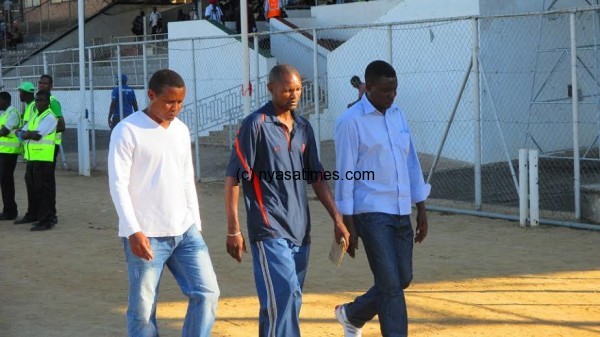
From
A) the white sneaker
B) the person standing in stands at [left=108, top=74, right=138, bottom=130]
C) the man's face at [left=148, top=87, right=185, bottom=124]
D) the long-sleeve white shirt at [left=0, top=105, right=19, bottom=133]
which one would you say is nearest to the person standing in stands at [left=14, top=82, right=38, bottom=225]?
the long-sleeve white shirt at [left=0, top=105, right=19, bottom=133]

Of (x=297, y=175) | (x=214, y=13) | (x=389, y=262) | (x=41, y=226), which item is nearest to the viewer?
(x=297, y=175)

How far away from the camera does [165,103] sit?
5.46 meters

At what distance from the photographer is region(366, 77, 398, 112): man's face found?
5852 mm

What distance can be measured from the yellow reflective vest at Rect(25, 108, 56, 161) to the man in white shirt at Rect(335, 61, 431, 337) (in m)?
6.69

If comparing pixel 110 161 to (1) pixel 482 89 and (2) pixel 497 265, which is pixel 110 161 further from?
(1) pixel 482 89

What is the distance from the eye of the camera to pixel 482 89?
1689cm

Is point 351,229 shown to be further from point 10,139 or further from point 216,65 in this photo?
point 216,65

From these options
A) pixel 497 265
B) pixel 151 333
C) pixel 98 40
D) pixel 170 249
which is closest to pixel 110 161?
pixel 170 249

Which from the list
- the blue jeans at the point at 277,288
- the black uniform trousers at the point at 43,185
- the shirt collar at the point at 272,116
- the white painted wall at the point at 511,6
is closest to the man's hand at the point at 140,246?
the blue jeans at the point at 277,288

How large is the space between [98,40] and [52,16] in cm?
453

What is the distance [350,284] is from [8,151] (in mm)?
5842

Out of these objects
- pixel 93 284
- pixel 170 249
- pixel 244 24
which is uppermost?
pixel 244 24

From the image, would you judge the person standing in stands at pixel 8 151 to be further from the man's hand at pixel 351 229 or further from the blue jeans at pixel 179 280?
the man's hand at pixel 351 229

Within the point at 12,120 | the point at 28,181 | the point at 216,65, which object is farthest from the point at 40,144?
the point at 216,65
